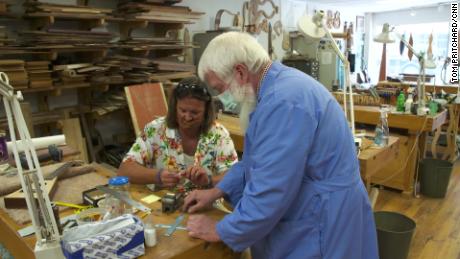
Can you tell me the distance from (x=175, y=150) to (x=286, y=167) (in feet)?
3.15

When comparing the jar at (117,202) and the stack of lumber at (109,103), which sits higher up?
the stack of lumber at (109,103)

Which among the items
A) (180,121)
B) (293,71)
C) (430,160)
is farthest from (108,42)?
(430,160)

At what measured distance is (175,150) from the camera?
6.06 feet

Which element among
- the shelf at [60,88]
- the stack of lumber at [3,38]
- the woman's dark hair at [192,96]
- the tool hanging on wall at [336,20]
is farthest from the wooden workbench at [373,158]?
the tool hanging on wall at [336,20]

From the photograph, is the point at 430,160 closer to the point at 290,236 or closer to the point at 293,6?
the point at 290,236

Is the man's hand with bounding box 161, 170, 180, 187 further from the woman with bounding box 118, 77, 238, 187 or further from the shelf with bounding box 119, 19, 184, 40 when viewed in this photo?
the shelf with bounding box 119, 19, 184, 40

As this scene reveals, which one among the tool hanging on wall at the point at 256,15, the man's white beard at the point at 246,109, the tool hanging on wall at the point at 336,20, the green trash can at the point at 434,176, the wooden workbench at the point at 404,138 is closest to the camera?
the man's white beard at the point at 246,109

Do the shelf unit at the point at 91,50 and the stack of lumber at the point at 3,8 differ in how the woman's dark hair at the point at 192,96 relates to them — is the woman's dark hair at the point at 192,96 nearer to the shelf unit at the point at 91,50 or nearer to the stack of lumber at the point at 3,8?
the shelf unit at the point at 91,50

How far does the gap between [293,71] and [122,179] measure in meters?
0.71

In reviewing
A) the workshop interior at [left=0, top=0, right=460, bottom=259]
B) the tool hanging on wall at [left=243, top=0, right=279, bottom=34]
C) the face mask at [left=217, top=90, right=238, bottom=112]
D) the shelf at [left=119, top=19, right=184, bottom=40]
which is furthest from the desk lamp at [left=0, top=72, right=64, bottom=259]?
the tool hanging on wall at [left=243, top=0, right=279, bottom=34]

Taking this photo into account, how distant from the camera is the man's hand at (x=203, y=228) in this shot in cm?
111

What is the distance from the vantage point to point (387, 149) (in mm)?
2582

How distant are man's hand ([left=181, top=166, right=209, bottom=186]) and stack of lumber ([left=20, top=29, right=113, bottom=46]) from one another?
1.85 metres

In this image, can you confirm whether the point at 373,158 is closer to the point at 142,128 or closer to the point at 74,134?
the point at 142,128
